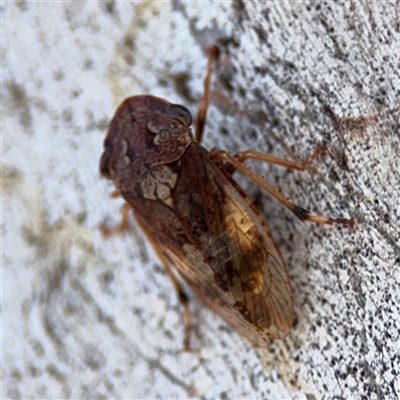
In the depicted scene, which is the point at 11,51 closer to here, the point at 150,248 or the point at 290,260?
the point at 150,248

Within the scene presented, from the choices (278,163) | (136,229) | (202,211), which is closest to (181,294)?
(136,229)

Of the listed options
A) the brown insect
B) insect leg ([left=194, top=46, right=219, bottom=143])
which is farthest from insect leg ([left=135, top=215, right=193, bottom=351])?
insect leg ([left=194, top=46, right=219, bottom=143])

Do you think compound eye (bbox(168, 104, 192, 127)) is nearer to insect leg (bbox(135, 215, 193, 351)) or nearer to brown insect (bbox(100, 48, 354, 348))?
brown insect (bbox(100, 48, 354, 348))

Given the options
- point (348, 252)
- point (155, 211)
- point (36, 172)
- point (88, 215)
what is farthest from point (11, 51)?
point (348, 252)

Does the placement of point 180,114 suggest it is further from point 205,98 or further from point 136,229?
point 136,229

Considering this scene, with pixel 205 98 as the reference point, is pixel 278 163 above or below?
below

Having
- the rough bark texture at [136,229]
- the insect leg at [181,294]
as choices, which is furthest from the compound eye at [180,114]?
the insect leg at [181,294]
